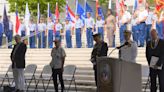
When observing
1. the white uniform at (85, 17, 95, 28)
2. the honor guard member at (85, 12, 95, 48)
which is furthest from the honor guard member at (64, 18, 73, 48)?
the white uniform at (85, 17, 95, 28)

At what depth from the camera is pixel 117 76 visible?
8.62 m

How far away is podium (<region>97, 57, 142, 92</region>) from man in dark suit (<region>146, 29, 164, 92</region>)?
2.07 meters

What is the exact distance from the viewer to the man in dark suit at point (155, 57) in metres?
11.0

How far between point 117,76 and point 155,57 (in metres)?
2.63

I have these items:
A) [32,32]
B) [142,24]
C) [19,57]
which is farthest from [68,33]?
[19,57]

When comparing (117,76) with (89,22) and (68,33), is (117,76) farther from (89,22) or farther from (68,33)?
(68,33)

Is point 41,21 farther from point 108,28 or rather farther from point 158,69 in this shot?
point 158,69

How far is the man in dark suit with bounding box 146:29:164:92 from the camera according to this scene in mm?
10992

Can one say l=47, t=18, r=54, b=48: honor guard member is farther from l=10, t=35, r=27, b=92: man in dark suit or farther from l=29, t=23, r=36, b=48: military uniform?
l=10, t=35, r=27, b=92: man in dark suit

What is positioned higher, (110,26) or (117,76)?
(110,26)

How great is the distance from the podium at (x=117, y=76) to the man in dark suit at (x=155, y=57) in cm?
207

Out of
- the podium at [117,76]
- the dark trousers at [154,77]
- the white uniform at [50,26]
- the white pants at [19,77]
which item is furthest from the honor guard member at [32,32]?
the podium at [117,76]

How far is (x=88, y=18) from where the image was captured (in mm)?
21859

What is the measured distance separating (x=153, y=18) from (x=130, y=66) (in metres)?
11.2
